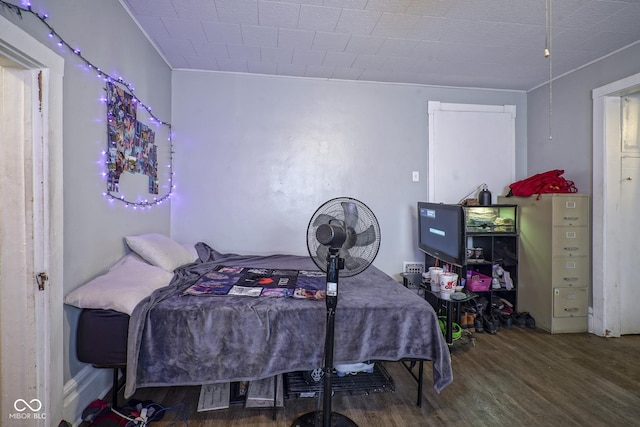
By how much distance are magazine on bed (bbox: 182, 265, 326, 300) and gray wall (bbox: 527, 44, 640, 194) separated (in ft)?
8.97

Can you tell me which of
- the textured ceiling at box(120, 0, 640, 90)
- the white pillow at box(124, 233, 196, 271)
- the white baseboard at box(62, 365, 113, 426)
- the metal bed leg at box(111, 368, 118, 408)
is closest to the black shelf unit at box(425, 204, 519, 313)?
the textured ceiling at box(120, 0, 640, 90)

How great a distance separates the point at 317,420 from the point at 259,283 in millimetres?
858

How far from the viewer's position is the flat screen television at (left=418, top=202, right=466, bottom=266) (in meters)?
2.48

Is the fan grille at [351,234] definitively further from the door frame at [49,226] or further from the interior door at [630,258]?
the interior door at [630,258]

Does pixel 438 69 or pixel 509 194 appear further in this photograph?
pixel 509 194

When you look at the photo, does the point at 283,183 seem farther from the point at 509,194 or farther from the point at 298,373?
the point at 509,194

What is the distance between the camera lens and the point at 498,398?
193 centimetres

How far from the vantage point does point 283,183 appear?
→ 3406mm

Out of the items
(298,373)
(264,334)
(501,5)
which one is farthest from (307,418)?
(501,5)

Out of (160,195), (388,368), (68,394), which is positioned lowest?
(388,368)

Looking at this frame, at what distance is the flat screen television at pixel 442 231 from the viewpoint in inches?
97.6

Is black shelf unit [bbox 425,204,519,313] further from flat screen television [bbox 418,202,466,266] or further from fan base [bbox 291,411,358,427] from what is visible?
fan base [bbox 291,411,358,427]

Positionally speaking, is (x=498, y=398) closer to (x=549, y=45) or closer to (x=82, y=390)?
(x=82, y=390)

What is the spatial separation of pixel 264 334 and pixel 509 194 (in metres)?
3.01
